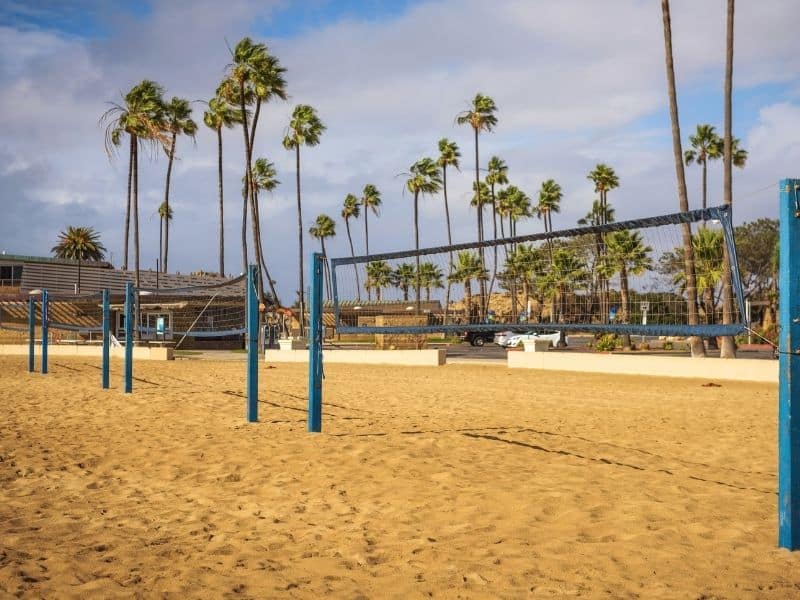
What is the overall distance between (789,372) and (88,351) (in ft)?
101

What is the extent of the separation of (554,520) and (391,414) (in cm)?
574

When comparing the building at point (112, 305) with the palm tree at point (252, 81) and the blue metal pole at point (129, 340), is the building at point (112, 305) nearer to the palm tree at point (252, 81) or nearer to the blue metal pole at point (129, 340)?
the palm tree at point (252, 81)

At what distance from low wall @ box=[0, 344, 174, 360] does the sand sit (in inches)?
688

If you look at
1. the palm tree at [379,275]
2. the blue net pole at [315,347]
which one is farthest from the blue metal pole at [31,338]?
the palm tree at [379,275]

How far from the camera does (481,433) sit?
8961mm

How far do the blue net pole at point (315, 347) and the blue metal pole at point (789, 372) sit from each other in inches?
221

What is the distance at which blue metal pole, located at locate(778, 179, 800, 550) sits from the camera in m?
4.45

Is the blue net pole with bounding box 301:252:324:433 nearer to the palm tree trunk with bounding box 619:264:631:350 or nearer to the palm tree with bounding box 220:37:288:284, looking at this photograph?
the palm tree trunk with bounding box 619:264:631:350

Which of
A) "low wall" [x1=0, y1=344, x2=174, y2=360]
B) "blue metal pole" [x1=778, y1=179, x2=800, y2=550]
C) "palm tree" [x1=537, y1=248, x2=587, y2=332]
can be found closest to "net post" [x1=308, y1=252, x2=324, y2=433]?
"palm tree" [x1=537, y1=248, x2=587, y2=332]

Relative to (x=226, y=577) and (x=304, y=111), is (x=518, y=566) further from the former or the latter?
(x=304, y=111)

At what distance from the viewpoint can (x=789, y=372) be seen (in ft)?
14.6

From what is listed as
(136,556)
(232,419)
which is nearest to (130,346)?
(232,419)

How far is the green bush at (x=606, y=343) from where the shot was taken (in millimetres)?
34694

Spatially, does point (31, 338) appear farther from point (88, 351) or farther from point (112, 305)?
point (112, 305)
